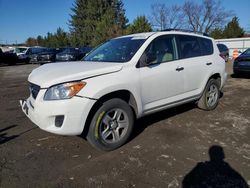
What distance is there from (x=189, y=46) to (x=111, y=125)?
2507 mm

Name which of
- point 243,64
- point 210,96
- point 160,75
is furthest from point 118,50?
point 243,64

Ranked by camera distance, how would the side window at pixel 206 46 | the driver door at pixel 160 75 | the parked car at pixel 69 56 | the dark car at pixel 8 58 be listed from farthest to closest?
1. the dark car at pixel 8 58
2. the parked car at pixel 69 56
3. the side window at pixel 206 46
4. the driver door at pixel 160 75

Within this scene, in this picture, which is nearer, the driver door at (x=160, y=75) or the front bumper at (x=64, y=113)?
the front bumper at (x=64, y=113)

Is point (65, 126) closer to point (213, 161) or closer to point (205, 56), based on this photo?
point (213, 161)

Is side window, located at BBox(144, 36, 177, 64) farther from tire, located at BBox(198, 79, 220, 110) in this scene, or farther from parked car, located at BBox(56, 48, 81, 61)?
→ parked car, located at BBox(56, 48, 81, 61)

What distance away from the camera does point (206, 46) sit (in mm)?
5324

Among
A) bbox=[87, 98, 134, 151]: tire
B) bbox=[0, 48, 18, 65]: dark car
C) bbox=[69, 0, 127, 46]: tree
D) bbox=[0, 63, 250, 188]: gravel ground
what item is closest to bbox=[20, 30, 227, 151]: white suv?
bbox=[87, 98, 134, 151]: tire

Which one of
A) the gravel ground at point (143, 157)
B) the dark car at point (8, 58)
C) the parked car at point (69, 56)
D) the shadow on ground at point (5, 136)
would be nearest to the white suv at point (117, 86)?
the gravel ground at point (143, 157)

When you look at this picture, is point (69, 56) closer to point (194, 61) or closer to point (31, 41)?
point (194, 61)

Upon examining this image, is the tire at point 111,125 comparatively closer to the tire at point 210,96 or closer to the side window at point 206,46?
the tire at point 210,96

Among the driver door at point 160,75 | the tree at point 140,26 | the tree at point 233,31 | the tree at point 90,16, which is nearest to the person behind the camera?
the driver door at point 160,75

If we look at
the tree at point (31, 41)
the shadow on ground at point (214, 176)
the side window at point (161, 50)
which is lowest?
the shadow on ground at point (214, 176)

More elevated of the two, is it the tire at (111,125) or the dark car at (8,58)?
the dark car at (8,58)

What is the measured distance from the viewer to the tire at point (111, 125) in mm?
3352
